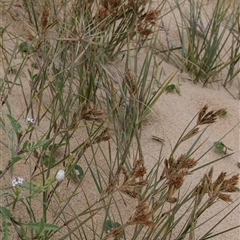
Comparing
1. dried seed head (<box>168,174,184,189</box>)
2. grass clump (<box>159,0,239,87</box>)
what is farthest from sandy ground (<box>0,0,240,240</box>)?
dried seed head (<box>168,174,184,189</box>)

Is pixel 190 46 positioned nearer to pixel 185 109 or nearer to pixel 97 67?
pixel 185 109

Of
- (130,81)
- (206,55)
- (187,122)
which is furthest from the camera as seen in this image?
(206,55)

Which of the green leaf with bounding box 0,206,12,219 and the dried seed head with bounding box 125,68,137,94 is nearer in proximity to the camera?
the green leaf with bounding box 0,206,12,219

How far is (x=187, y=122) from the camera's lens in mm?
2404

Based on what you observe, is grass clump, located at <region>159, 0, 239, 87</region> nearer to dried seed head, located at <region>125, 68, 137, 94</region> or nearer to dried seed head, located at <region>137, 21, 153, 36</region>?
dried seed head, located at <region>137, 21, 153, 36</region>

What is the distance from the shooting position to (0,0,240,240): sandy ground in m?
1.96

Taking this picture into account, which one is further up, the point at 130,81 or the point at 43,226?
the point at 130,81

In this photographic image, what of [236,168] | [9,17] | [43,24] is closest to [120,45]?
[9,17]

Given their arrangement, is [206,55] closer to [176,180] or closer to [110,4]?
[110,4]

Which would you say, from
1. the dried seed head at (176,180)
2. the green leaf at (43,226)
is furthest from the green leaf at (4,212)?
the dried seed head at (176,180)

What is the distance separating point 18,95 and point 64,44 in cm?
33

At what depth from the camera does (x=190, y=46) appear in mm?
2676

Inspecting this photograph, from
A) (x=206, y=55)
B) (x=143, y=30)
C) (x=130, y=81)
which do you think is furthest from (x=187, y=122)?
(x=130, y=81)

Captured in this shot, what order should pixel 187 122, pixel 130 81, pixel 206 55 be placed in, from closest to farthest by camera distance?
pixel 130 81 < pixel 187 122 < pixel 206 55
